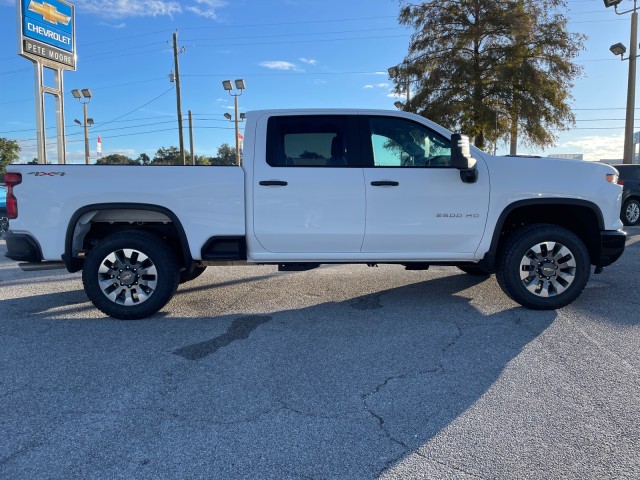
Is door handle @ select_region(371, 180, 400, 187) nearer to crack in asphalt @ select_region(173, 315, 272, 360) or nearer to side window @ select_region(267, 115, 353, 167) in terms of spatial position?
side window @ select_region(267, 115, 353, 167)

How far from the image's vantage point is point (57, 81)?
1803 centimetres

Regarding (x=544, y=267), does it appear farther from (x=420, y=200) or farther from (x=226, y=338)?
(x=226, y=338)

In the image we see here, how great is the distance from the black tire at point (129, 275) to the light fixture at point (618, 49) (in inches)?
841

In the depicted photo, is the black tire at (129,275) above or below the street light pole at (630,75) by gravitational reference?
below

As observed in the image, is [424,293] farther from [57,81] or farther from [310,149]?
[57,81]

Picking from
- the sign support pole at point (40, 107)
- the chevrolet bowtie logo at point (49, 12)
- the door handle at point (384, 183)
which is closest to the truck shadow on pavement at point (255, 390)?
the door handle at point (384, 183)

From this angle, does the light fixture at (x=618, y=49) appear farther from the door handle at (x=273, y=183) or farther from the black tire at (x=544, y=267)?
the door handle at (x=273, y=183)

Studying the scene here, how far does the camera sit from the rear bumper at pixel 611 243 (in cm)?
479

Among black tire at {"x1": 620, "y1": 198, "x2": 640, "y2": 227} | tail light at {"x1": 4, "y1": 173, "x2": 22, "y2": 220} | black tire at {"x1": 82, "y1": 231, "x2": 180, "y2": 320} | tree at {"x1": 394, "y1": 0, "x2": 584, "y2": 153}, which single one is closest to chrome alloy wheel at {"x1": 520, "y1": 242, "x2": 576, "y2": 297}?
black tire at {"x1": 82, "y1": 231, "x2": 180, "y2": 320}

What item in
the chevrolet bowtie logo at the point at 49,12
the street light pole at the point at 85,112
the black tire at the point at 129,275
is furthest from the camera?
the street light pole at the point at 85,112

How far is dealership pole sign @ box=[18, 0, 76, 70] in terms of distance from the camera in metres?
15.9

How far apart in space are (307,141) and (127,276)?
2.32m

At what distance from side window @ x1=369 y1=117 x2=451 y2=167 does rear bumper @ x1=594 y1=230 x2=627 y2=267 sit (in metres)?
1.82

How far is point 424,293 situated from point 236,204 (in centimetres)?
267
